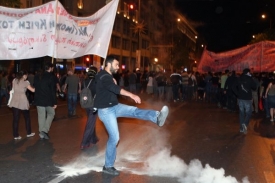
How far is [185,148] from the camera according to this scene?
8.80 meters

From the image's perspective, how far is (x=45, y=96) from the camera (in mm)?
9547

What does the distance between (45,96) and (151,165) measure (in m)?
3.67

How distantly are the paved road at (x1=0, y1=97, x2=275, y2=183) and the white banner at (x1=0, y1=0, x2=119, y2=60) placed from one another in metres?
2.13

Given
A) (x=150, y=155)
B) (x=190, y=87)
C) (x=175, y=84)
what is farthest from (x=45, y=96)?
(x=190, y=87)

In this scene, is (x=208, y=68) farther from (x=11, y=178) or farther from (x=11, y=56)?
(x=11, y=178)

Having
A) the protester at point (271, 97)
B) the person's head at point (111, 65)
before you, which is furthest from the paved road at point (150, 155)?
the protester at point (271, 97)

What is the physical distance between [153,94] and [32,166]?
800 inches

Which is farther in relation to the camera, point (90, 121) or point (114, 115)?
point (90, 121)

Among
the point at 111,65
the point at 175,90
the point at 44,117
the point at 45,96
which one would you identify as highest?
the point at 111,65

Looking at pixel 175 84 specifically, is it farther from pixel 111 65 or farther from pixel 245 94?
pixel 111 65

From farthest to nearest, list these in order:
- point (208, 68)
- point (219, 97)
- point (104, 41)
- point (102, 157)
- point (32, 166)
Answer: point (219, 97), point (208, 68), point (104, 41), point (102, 157), point (32, 166)

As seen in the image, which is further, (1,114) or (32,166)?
(1,114)

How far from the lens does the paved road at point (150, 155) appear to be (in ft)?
20.9

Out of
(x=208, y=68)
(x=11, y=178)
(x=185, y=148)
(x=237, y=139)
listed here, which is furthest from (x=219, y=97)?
(x=11, y=178)
